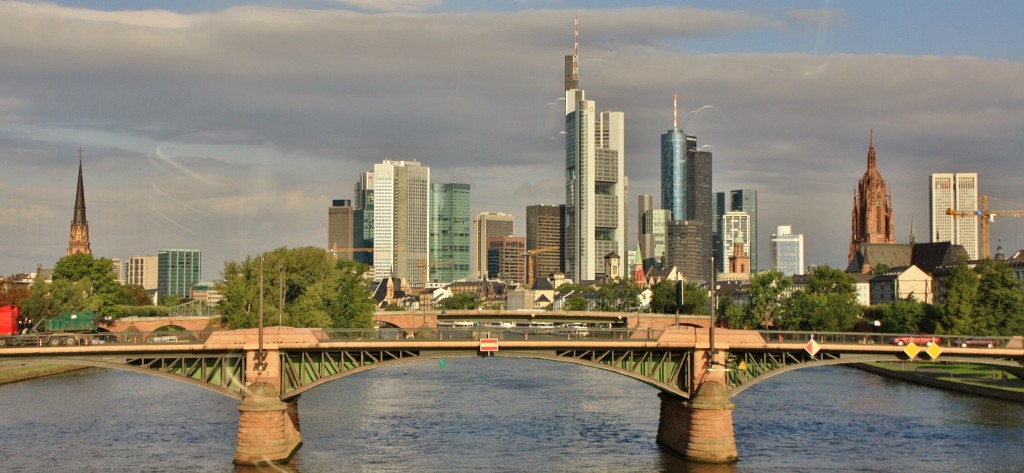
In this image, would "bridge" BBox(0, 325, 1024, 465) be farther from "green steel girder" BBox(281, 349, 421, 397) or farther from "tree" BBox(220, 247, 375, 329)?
"tree" BBox(220, 247, 375, 329)

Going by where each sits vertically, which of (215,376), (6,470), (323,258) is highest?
(323,258)

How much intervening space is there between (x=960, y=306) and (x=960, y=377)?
19.0 m

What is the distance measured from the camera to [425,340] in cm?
8512

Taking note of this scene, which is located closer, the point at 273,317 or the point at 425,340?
the point at 425,340

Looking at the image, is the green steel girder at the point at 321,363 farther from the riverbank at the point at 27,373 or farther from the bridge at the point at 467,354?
the riverbank at the point at 27,373

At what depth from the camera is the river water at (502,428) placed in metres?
81.8

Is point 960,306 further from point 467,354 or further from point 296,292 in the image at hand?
point 467,354

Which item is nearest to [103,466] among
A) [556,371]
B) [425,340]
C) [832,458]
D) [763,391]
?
[425,340]

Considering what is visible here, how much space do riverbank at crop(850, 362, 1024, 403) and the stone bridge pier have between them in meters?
44.5

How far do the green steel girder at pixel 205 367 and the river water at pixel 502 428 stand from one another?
4.90 metres

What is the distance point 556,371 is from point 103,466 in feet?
291

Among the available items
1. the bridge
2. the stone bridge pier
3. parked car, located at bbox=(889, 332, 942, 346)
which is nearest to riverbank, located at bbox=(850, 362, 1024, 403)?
parked car, located at bbox=(889, 332, 942, 346)

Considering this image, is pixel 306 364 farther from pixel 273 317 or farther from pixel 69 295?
pixel 69 295

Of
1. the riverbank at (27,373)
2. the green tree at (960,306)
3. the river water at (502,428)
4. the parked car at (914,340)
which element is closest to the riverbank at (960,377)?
the river water at (502,428)
